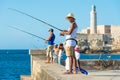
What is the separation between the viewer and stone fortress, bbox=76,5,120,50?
137m

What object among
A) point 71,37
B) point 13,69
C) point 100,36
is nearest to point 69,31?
point 71,37

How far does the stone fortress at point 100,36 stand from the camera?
137375 millimetres

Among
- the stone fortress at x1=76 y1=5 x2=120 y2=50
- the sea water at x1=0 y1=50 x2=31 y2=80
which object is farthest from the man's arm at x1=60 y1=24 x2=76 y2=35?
the stone fortress at x1=76 y1=5 x2=120 y2=50

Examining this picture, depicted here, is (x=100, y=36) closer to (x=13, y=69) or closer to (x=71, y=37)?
(x=13, y=69)

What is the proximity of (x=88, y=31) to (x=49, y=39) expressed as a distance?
5382 inches

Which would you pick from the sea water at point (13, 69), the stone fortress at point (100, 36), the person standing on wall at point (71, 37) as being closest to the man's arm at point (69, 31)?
the person standing on wall at point (71, 37)

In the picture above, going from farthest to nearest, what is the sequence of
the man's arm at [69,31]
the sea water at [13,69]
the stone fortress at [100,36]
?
the stone fortress at [100,36], the sea water at [13,69], the man's arm at [69,31]

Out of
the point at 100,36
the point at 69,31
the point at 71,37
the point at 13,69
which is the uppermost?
the point at 100,36

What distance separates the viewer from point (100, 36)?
140 metres

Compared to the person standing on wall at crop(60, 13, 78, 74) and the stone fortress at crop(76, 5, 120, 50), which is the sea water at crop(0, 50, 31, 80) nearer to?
the person standing on wall at crop(60, 13, 78, 74)

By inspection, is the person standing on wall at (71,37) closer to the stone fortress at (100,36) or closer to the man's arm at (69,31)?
the man's arm at (69,31)

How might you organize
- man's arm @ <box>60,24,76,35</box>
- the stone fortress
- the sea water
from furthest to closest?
1. the stone fortress
2. the sea water
3. man's arm @ <box>60,24,76,35</box>

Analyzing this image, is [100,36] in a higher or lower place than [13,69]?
higher

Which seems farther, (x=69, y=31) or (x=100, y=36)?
(x=100, y=36)
